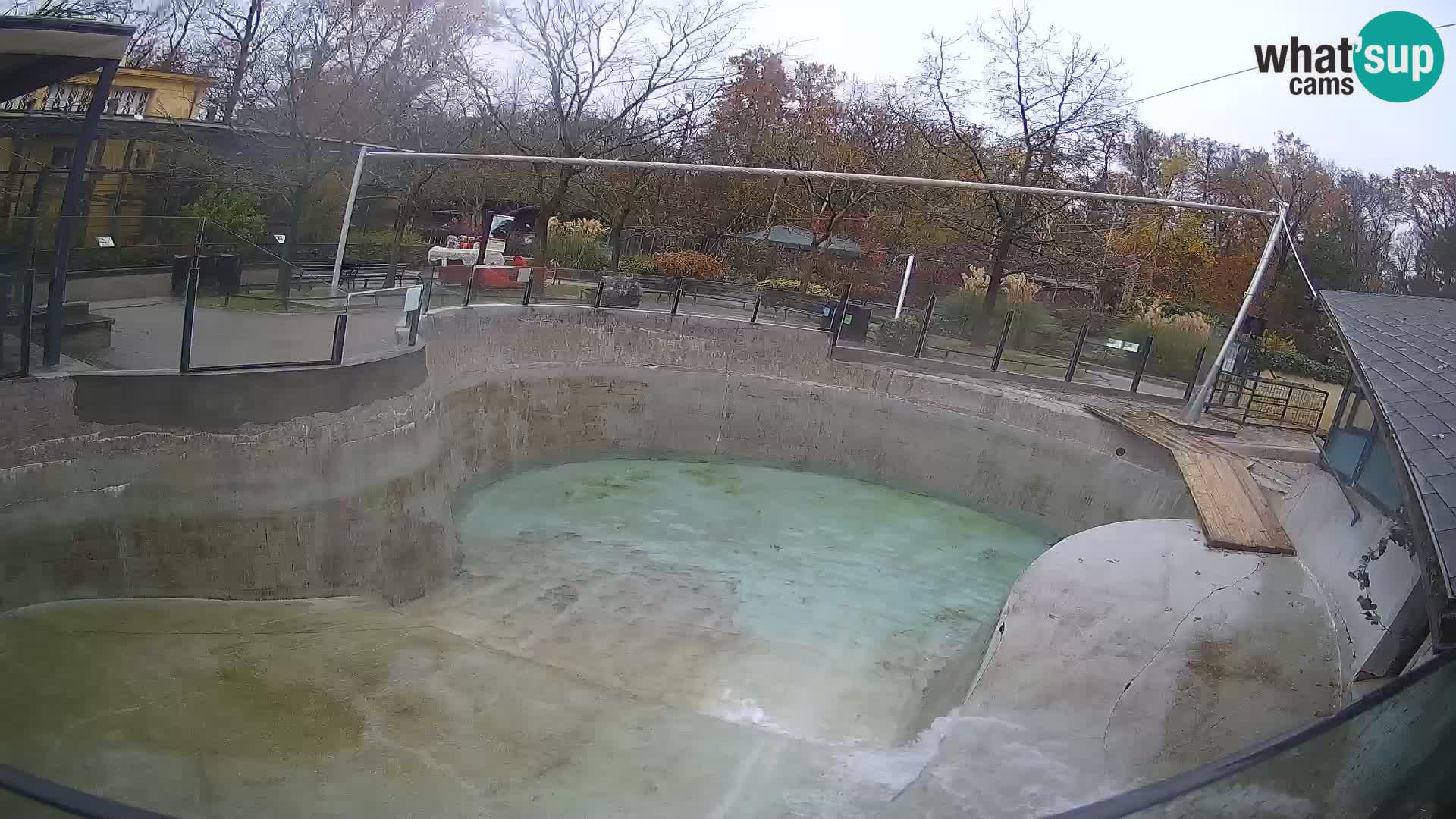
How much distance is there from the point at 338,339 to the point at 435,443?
232cm

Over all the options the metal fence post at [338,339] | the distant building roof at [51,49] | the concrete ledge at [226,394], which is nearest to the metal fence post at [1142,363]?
the concrete ledge at [226,394]

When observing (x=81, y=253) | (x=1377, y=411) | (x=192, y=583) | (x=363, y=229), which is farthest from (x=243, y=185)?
(x=1377, y=411)

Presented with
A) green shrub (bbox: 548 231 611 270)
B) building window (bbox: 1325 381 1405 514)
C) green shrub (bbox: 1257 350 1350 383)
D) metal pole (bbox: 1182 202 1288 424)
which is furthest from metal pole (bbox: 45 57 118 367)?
green shrub (bbox: 1257 350 1350 383)

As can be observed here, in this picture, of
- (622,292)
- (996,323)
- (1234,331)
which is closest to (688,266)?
(622,292)

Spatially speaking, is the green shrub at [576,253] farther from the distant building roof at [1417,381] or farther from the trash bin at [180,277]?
the distant building roof at [1417,381]

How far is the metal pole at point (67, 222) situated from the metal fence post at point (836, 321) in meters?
13.0

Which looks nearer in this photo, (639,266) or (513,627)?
(513,627)

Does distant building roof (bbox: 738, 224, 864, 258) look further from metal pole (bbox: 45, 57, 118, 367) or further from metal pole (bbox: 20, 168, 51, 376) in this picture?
metal pole (bbox: 20, 168, 51, 376)

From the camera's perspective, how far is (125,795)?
5.51 metres

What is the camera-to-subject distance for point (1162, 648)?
7.59m

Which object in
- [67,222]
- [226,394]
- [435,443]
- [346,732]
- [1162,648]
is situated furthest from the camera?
[435,443]

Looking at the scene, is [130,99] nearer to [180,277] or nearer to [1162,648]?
[180,277]

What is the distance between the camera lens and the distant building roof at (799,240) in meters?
28.0

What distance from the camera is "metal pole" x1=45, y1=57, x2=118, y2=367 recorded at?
27.7ft
